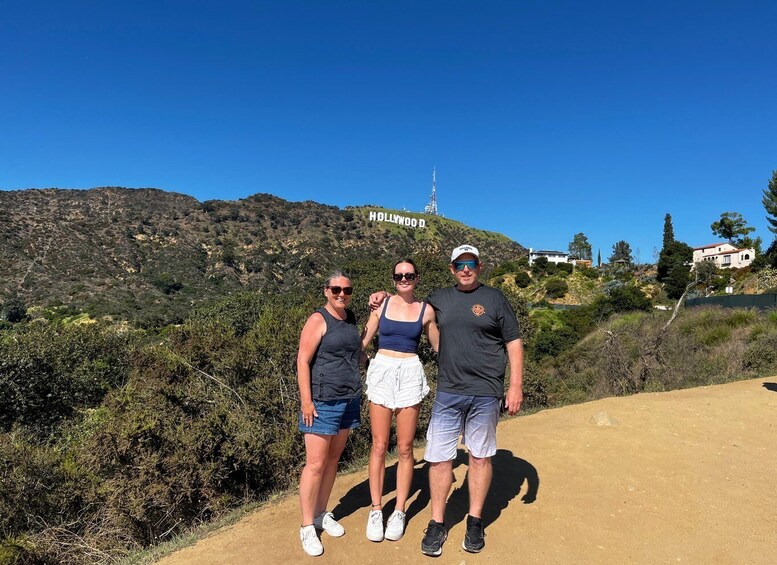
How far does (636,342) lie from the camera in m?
13.3

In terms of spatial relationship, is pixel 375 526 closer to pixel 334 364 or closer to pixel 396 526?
pixel 396 526

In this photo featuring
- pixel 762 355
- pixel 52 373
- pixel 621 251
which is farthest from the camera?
pixel 621 251

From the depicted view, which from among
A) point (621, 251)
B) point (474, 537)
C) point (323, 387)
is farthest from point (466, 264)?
point (621, 251)

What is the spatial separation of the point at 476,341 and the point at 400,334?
1.46ft

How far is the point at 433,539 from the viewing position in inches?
104

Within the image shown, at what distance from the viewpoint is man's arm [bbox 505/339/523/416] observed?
2658 millimetres

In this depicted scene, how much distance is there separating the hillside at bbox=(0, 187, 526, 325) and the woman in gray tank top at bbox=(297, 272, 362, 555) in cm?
2479

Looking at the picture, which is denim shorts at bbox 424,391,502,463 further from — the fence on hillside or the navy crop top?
the fence on hillside

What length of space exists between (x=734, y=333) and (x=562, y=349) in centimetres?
1057

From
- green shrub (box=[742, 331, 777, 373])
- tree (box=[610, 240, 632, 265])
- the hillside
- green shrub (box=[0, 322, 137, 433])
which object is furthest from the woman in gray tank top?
tree (box=[610, 240, 632, 265])

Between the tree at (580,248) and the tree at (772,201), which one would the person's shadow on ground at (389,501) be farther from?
the tree at (580,248)

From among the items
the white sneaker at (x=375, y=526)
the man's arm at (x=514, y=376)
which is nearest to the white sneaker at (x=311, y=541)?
the white sneaker at (x=375, y=526)

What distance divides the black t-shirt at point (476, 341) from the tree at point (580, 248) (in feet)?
268

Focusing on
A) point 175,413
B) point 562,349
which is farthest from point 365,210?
point 175,413
